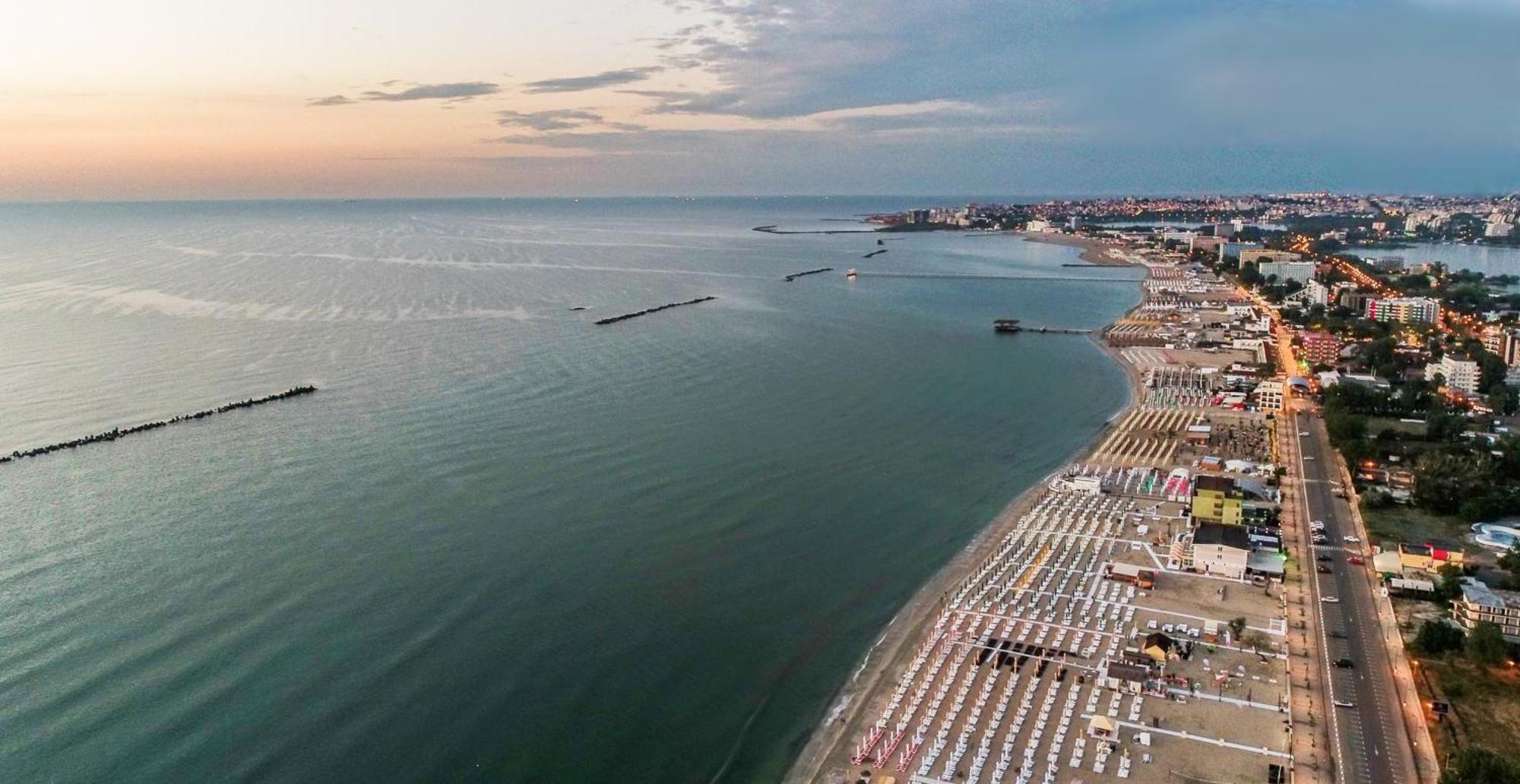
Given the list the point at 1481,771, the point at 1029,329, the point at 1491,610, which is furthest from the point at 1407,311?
the point at 1481,771

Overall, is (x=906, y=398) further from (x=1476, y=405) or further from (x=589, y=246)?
(x=589, y=246)

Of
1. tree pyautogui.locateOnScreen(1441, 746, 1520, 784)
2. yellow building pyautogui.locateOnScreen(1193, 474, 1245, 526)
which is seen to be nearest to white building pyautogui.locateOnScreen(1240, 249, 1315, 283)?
yellow building pyautogui.locateOnScreen(1193, 474, 1245, 526)

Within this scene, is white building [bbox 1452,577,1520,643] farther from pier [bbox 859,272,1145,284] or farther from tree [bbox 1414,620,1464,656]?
pier [bbox 859,272,1145,284]

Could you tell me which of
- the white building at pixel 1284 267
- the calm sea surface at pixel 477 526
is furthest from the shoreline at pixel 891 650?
the white building at pixel 1284 267

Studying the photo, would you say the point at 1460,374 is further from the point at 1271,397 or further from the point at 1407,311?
the point at 1407,311

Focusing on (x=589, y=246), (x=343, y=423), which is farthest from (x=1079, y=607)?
(x=589, y=246)

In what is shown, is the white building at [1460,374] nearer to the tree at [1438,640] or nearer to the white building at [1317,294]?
the white building at [1317,294]

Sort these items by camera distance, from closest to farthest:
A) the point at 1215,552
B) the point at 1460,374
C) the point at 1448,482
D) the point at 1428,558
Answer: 1. the point at 1428,558
2. the point at 1215,552
3. the point at 1448,482
4. the point at 1460,374
